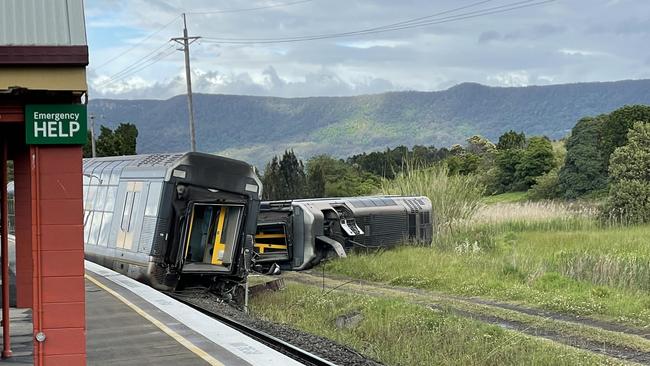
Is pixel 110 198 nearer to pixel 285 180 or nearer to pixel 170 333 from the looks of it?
pixel 170 333

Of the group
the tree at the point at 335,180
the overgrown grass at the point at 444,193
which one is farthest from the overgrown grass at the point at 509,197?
the overgrown grass at the point at 444,193

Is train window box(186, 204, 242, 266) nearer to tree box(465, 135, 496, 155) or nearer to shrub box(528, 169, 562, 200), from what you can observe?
shrub box(528, 169, 562, 200)

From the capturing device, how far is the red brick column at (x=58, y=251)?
24.6ft

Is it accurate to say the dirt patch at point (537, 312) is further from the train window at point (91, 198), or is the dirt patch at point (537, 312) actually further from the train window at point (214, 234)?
the train window at point (91, 198)

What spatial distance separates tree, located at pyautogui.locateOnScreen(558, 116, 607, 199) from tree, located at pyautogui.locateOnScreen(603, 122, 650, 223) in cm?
1420

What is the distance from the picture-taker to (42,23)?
7.45m

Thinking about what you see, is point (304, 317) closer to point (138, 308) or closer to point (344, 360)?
point (138, 308)

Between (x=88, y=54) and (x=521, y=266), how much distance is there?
1873cm

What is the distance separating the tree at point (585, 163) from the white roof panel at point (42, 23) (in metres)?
54.5

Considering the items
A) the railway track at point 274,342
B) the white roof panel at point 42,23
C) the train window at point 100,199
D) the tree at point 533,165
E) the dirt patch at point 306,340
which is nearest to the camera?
the white roof panel at point 42,23

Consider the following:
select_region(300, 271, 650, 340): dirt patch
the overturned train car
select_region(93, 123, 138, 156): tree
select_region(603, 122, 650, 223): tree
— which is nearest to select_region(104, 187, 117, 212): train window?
the overturned train car

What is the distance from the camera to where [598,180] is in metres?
60.0

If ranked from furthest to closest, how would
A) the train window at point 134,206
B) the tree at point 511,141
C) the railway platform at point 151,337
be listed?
the tree at point 511,141
the train window at point 134,206
the railway platform at point 151,337

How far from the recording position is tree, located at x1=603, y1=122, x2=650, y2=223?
1516 inches
